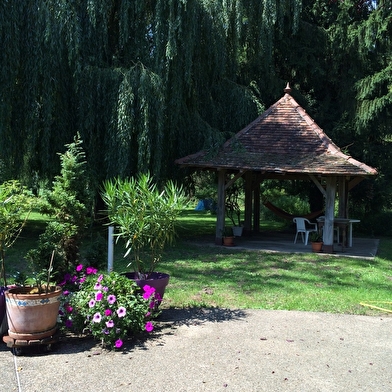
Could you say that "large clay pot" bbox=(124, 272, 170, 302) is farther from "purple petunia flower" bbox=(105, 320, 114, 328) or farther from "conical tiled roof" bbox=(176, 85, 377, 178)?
"conical tiled roof" bbox=(176, 85, 377, 178)

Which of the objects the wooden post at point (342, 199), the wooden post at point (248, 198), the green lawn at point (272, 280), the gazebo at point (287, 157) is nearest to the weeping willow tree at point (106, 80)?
the gazebo at point (287, 157)

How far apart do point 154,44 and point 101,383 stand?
864 centimetres

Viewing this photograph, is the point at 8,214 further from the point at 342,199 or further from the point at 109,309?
the point at 342,199

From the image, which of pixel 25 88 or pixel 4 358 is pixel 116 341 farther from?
pixel 25 88

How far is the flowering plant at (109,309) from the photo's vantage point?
4.04 meters

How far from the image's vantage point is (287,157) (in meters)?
10.4

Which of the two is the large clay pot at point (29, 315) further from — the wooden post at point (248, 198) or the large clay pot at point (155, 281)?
the wooden post at point (248, 198)

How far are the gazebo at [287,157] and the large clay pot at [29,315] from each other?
257 inches

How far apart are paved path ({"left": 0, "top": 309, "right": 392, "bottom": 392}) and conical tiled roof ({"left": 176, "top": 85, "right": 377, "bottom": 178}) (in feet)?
17.2

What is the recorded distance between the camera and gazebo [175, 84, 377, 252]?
9.86 m

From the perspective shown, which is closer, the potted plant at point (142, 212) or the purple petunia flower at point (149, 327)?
the purple petunia flower at point (149, 327)

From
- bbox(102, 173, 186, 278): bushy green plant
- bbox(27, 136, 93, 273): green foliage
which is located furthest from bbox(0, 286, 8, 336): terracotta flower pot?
bbox(102, 173, 186, 278): bushy green plant

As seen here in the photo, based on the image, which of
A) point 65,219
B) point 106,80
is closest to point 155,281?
point 65,219

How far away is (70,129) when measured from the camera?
32.9 feet
